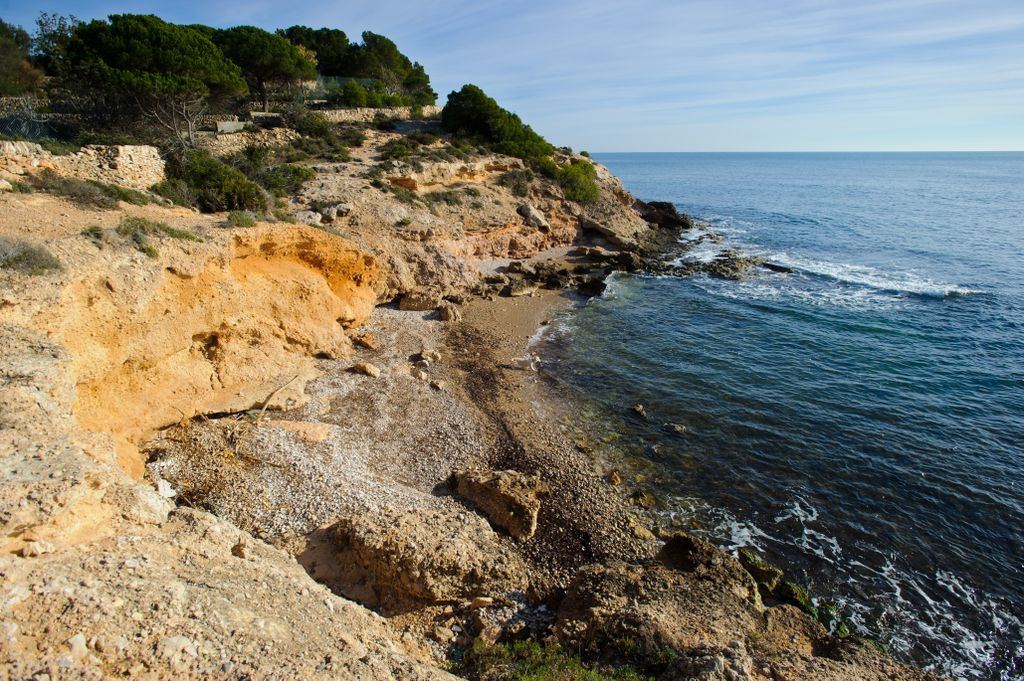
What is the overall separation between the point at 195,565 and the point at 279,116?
40447mm

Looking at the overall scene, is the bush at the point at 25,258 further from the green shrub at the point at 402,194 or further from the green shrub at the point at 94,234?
the green shrub at the point at 402,194

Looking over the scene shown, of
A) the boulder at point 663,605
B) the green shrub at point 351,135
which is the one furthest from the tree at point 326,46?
the boulder at point 663,605

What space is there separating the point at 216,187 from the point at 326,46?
45.8 metres

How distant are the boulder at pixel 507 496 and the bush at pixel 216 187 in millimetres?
15574

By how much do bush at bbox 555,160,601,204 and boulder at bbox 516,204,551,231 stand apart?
5.51m

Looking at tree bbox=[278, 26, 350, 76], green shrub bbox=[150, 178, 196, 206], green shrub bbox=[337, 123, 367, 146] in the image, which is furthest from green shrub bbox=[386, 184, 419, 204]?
tree bbox=[278, 26, 350, 76]

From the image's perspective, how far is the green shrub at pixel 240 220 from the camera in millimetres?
18922

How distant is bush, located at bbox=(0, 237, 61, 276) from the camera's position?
Result: 1220cm

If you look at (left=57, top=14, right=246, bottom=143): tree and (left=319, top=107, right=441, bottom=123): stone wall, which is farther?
(left=319, top=107, right=441, bottom=123): stone wall

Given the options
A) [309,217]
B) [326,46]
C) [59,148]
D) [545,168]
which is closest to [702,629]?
[309,217]

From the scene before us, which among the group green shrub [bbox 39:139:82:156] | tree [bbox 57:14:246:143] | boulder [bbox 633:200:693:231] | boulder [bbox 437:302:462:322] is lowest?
boulder [bbox 437:302:462:322]

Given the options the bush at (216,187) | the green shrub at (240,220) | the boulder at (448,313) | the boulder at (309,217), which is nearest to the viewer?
the green shrub at (240,220)

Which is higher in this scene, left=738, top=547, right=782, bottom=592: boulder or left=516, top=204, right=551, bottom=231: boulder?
left=516, top=204, right=551, bottom=231: boulder

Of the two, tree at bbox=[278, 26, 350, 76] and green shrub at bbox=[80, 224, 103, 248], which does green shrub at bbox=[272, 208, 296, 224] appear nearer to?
green shrub at bbox=[80, 224, 103, 248]
